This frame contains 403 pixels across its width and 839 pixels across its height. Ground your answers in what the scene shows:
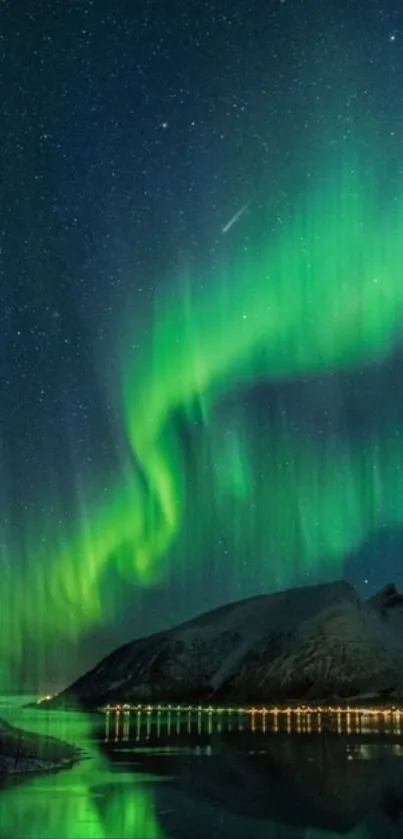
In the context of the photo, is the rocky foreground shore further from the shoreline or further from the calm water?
the calm water

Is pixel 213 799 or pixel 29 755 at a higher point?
pixel 29 755

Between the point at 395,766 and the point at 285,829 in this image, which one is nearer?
the point at 285,829

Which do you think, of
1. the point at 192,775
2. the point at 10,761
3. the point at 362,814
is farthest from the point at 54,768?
the point at 362,814

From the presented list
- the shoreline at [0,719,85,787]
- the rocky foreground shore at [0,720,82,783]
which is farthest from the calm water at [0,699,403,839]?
the rocky foreground shore at [0,720,82,783]

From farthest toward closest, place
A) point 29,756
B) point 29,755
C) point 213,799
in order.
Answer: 1. point 29,755
2. point 29,756
3. point 213,799

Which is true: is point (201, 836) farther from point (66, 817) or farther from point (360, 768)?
point (360, 768)

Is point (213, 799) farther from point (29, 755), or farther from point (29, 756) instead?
point (29, 755)

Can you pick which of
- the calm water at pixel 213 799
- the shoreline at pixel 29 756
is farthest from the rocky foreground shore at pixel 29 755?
the calm water at pixel 213 799

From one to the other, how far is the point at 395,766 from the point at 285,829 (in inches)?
1042

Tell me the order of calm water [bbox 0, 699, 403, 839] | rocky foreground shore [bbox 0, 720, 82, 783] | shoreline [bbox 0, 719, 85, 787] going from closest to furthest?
calm water [bbox 0, 699, 403, 839]
shoreline [bbox 0, 719, 85, 787]
rocky foreground shore [bbox 0, 720, 82, 783]

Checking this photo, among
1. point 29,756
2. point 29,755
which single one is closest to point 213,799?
point 29,756

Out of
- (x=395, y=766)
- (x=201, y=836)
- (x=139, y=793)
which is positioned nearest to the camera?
(x=201, y=836)

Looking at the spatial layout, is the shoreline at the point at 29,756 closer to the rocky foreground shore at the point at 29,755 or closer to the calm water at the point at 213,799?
the rocky foreground shore at the point at 29,755

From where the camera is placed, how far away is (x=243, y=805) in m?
38.5
